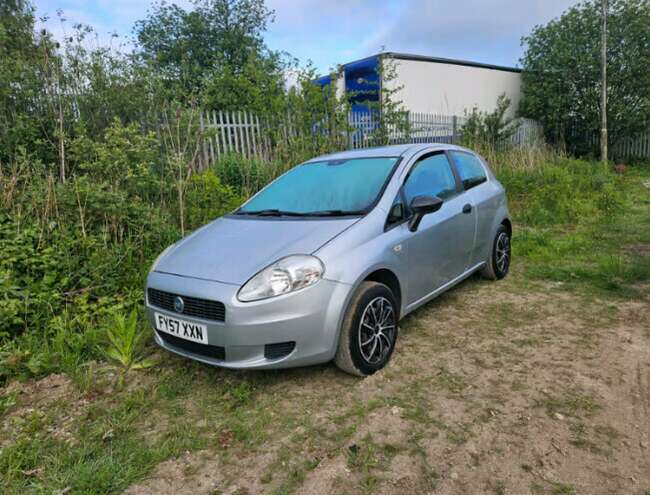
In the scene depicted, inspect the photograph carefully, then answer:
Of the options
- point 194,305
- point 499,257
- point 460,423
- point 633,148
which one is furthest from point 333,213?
point 633,148

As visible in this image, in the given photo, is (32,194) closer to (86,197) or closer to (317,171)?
(86,197)

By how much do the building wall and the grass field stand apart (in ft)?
40.6

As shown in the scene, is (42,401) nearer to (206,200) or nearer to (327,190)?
(327,190)

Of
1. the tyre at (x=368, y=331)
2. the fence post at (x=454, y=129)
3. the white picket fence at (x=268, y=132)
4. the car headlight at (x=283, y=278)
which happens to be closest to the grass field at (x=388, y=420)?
the tyre at (x=368, y=331)

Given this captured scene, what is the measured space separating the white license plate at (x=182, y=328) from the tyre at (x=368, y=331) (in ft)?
2.81

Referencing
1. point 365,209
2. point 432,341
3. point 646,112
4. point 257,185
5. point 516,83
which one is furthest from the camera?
point 516,83

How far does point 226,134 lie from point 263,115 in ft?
2.76

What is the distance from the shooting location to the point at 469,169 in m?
4.53

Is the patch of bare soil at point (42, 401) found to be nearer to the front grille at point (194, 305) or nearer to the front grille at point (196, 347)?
the front grille at point (196, 347)

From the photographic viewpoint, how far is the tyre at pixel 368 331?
2.78m

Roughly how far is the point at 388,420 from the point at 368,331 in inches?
23.9

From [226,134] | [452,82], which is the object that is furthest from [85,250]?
[452,82]

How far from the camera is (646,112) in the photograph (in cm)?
1689

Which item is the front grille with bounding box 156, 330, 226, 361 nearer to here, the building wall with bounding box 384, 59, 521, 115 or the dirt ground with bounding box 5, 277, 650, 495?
the dirt ground with bounding box 5, 277, 650, 495
